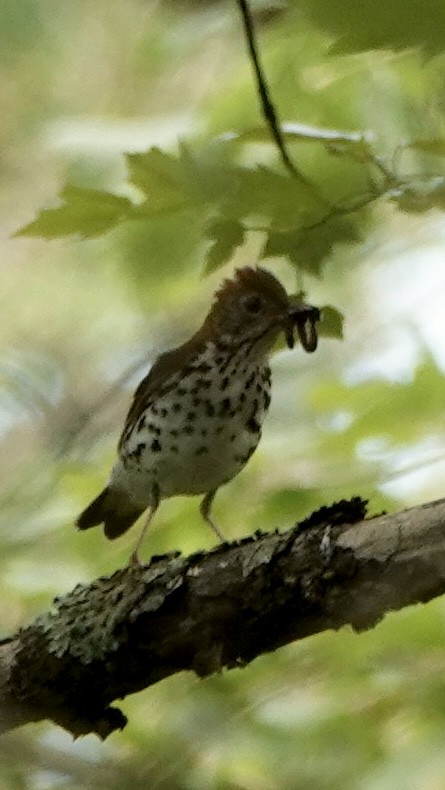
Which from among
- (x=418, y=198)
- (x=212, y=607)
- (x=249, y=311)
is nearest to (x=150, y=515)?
(x=249, y=311)

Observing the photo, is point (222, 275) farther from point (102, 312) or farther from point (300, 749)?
point (300, 749)

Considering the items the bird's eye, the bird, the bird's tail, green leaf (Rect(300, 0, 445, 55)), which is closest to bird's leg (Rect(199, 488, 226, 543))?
the bird

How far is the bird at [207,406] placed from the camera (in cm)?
171

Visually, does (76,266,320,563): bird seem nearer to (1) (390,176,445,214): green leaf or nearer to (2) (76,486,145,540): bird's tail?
(2) (76,486,145,540): bird's tail

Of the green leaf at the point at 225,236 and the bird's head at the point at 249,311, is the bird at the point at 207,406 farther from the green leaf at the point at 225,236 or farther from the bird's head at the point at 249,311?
the green leaf at the point at 225,236

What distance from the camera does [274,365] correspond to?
2021 mm

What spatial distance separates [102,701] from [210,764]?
150 millimetres

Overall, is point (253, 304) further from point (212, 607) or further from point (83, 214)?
point (83, 214)

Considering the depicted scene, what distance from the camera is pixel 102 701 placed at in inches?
49.1

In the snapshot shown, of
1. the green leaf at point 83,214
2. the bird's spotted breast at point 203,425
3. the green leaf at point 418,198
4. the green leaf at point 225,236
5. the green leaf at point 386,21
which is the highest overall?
the bird's spotted breast at point 203,425

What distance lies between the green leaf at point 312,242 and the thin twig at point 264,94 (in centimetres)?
4

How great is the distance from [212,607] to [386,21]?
2.40ft

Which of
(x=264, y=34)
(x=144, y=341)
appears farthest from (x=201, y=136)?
(x=144, y=341)

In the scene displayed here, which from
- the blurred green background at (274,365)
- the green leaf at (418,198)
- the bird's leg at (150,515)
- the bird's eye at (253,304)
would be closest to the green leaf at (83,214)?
the blurred green background at (274,365)
